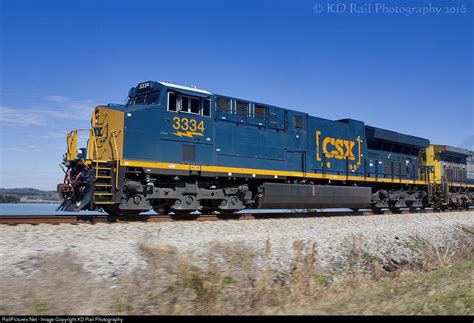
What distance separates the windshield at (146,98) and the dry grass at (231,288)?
246 inches

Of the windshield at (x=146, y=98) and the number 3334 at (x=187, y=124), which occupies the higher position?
the windshield at (x=146, y=98)

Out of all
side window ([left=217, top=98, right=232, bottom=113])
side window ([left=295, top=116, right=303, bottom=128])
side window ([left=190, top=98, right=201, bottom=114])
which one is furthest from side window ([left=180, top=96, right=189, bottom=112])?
side window ([left=295, top=116, right=303, bottom=128])

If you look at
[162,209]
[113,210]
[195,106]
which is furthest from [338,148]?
[113,210]

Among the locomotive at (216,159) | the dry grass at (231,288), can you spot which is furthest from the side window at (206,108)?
the dry grass at (231,288)

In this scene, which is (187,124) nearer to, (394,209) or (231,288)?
(231,288)

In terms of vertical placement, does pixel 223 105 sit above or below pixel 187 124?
above

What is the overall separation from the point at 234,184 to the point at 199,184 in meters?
1.47

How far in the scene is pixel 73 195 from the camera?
10.9 metres

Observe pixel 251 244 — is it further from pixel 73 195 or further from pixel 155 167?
pixel 73 195

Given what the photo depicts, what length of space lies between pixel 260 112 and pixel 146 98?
4249mm

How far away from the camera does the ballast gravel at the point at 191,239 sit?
6012 mm

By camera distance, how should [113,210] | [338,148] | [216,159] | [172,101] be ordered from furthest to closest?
[338,148] < [216,159] < [172,101] < [113,210]

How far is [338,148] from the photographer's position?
1752 centimetres

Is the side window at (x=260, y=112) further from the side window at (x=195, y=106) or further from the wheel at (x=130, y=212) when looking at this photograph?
the wheel at (x=130, y=212)
